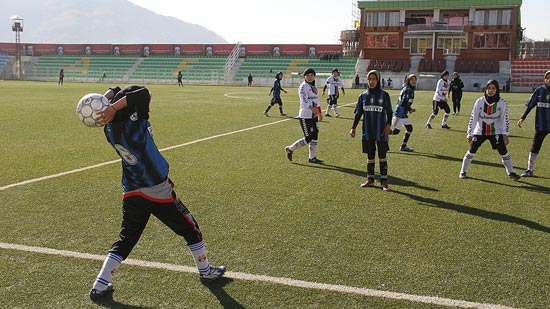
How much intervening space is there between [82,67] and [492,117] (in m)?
68.2

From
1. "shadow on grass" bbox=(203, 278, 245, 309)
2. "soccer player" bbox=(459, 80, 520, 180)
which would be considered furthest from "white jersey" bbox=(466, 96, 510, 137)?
"shadow on grass" bbox=(203, 278, 245, 309)

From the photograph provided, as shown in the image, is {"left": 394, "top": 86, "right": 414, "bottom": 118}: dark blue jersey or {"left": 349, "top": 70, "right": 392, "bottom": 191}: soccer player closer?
{"left": 349, "top": 70, "right": 392, "bottom": 191}: soccer player

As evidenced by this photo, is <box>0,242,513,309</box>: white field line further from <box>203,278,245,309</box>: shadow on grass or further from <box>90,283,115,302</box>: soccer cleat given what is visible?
<box>90,283,115,302</box>: soccer cleat

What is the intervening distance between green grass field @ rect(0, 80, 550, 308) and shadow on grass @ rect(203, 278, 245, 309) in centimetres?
2

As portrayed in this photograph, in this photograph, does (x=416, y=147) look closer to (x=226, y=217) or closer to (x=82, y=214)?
(x=226, y=217)

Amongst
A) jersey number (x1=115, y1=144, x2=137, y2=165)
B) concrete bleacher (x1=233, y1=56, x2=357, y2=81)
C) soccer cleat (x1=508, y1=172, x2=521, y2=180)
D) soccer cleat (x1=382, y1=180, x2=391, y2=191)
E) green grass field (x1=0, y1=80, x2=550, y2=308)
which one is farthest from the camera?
concrete bleacher (x1=233, y1=56, x2=357, y2=81)

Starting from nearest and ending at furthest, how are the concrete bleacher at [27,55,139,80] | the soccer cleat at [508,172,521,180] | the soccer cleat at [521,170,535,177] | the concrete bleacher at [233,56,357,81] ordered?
the soccer cleat at [508,172,521,180], the soccer cleat at [521,170,535,177], the concrete bleacher at [233,56,357,81], the concrete bleacher at [27,55,139,80]

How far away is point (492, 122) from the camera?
29.3ft

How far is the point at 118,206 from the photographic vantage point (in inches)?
277

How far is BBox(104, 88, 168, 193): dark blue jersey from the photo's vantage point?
13.0ft

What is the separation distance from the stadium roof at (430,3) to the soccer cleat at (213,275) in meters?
58.5

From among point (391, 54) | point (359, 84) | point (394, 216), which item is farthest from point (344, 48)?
point (394, 216)

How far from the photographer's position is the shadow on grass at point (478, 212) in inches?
249

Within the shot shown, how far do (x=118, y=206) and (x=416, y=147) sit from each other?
27.6 feet
